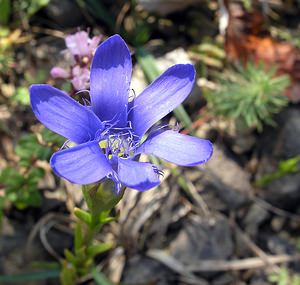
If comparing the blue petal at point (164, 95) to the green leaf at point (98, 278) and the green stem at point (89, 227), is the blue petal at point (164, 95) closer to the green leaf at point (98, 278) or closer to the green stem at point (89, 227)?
the green stem at point (89, 227)

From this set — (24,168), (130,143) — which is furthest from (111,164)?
(24,168)

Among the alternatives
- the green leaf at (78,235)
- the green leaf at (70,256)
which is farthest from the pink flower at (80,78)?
the green leaf at (70,256)

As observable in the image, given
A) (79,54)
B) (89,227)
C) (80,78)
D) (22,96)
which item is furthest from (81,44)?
(89,227)

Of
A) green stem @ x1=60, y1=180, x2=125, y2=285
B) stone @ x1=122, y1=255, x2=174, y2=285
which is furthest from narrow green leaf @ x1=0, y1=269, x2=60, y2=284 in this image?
stone @ x1=122, y1=255, x2=174, y2=285

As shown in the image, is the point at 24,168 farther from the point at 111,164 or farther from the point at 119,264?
the point at 111,164

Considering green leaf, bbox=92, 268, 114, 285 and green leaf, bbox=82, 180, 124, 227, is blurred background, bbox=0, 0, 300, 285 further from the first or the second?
green leaf, bbox=82, 180, 124, 227

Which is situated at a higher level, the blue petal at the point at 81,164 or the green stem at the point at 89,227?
the blue petal at the point at 81,164

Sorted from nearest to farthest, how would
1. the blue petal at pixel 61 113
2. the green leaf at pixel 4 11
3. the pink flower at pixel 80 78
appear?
the blue petal at pixel 61 113
the pink flower at pixel 80 78
the green leaf at pixel 4 11
